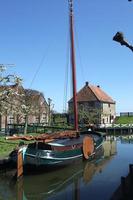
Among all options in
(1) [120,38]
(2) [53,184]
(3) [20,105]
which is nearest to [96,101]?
(3) [20,105]

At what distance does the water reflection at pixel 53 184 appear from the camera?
2180 centimetres

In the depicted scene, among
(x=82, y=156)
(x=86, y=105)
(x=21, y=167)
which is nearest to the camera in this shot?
(x=21, y=167)

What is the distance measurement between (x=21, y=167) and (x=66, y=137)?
9.01 metres

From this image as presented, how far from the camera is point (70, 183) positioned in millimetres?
25156

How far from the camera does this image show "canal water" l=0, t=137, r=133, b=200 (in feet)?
70.4

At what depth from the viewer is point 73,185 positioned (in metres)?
24.6

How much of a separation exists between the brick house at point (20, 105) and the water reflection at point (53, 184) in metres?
11.3

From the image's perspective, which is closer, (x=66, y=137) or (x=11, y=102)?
(x=66, y=137)

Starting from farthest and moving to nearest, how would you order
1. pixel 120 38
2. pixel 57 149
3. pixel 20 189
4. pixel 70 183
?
pixel 57 149, pixel 70 183, pixel 20 189, pixel 120 38

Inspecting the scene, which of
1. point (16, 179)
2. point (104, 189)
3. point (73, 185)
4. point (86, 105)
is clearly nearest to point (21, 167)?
point (16, 179)

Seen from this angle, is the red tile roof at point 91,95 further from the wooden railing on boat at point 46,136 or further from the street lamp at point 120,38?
the street lamp at point 120,38

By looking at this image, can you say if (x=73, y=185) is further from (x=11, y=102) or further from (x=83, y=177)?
(x=11, y=102)

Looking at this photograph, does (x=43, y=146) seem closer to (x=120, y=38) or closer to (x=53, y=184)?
(x=53, y=184)

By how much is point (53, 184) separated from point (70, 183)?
3.60ft
